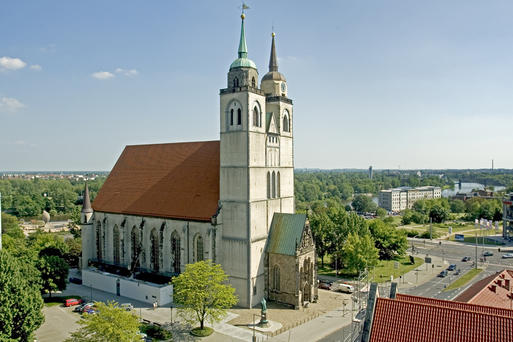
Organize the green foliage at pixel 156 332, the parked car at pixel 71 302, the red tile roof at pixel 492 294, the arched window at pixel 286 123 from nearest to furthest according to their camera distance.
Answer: the red tile roof at pixel 492 294, the green foliage at pixel 156 332, the parked car at pixel 71 302, the arched window at pixel 286 123

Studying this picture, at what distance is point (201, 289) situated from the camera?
39.6 m

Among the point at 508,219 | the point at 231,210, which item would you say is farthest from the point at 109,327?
the point at 508,219

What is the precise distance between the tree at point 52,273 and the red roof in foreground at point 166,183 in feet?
35.8

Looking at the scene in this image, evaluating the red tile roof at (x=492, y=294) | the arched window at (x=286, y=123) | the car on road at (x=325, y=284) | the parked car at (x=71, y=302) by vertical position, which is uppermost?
the arched window at (x=286, y=123)

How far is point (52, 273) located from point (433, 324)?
1681 inches

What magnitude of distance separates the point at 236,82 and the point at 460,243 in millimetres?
75428

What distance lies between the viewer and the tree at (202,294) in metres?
39.1

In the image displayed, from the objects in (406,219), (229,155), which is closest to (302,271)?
(229,155)

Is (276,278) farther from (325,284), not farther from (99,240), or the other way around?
(99,240)

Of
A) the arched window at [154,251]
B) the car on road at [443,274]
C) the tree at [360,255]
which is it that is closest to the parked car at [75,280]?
the arched window at [154,251]

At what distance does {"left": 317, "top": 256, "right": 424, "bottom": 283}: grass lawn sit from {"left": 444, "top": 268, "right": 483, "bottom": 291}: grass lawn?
7.96 metres

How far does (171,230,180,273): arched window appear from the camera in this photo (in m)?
50.4

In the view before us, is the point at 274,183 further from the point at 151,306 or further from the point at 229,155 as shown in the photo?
the point at 151,306

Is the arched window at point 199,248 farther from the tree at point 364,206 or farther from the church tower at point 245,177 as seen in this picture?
the tree at point 364,206
